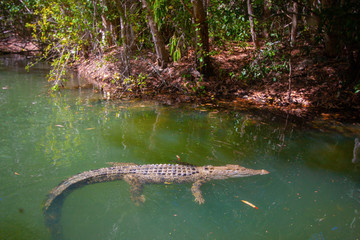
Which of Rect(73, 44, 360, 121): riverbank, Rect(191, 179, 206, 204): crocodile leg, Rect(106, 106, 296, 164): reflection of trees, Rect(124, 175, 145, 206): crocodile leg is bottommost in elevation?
Rect(191, 179, 206, 204): crocodile leg

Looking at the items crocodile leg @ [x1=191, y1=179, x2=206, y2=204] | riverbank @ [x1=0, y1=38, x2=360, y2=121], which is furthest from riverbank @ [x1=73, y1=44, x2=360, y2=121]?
crocodile leg @ [x1=191, y1=179, x2=206, y2=204]

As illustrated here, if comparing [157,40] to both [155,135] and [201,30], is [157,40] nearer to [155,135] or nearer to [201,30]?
[201,30]

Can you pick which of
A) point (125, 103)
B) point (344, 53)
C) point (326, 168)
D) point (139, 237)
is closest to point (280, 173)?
point (326, 168)

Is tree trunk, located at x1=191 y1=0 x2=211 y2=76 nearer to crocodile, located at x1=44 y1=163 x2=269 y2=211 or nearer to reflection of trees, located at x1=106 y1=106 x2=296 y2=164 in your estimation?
reflection of trees, located at x1=106 y1=106 x2=296 y2=164

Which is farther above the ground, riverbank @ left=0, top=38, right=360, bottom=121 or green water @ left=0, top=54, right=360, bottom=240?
riverbank @ left=0, top=38, right=360, bottom=121

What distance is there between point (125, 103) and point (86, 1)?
11.9 ft

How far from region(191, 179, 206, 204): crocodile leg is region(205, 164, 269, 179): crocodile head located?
0.25 meters

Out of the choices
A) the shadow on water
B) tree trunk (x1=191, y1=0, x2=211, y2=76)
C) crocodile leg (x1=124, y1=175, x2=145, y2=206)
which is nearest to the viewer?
the shadow on water

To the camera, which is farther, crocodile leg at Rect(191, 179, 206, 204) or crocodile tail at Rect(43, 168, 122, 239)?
crocodile leg at Rect(191, 179, 206, 204)

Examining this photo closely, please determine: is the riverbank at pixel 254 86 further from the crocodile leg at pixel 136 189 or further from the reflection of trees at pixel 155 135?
the crocodile leg at pixel 136 189

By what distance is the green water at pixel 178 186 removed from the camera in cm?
272

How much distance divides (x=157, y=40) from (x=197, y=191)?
691 cm

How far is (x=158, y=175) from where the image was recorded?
3.67 m

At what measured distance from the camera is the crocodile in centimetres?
346
